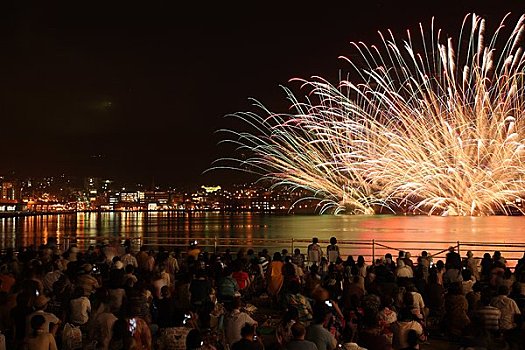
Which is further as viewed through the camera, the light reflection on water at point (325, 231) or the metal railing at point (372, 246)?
the light reflection on water at point (325, 231)

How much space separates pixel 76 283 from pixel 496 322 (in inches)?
258

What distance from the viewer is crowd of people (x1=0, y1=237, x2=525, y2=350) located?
6.79 metres

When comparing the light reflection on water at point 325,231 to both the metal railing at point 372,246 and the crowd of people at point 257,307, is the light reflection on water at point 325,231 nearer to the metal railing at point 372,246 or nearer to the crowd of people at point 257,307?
the metal railing at point 372,246

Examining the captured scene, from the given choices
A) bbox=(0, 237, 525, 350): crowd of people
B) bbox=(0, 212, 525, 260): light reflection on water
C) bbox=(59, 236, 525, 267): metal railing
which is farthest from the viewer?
bbox=(0, 212, 525, 260): light reflection on water

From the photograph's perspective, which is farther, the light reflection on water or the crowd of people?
the light reflection on water

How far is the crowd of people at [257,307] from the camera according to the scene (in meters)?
6.79

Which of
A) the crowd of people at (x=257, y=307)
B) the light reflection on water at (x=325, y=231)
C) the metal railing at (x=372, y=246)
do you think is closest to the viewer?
the crowd of people at (x=257, y=307)

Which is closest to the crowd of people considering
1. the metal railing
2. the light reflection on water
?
the metal railing

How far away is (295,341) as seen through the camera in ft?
19.9

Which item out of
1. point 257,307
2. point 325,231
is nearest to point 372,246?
point 257,307

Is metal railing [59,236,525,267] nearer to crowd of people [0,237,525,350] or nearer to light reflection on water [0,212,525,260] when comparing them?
light reflection on water [0,212,525,260]

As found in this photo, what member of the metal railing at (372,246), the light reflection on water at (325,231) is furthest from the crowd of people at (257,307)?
the light reflection on water at (325,231)

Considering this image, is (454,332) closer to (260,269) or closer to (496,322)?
(496,322)

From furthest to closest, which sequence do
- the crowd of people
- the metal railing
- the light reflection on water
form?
the light reflection on water < the metal railing < the crowd of people
